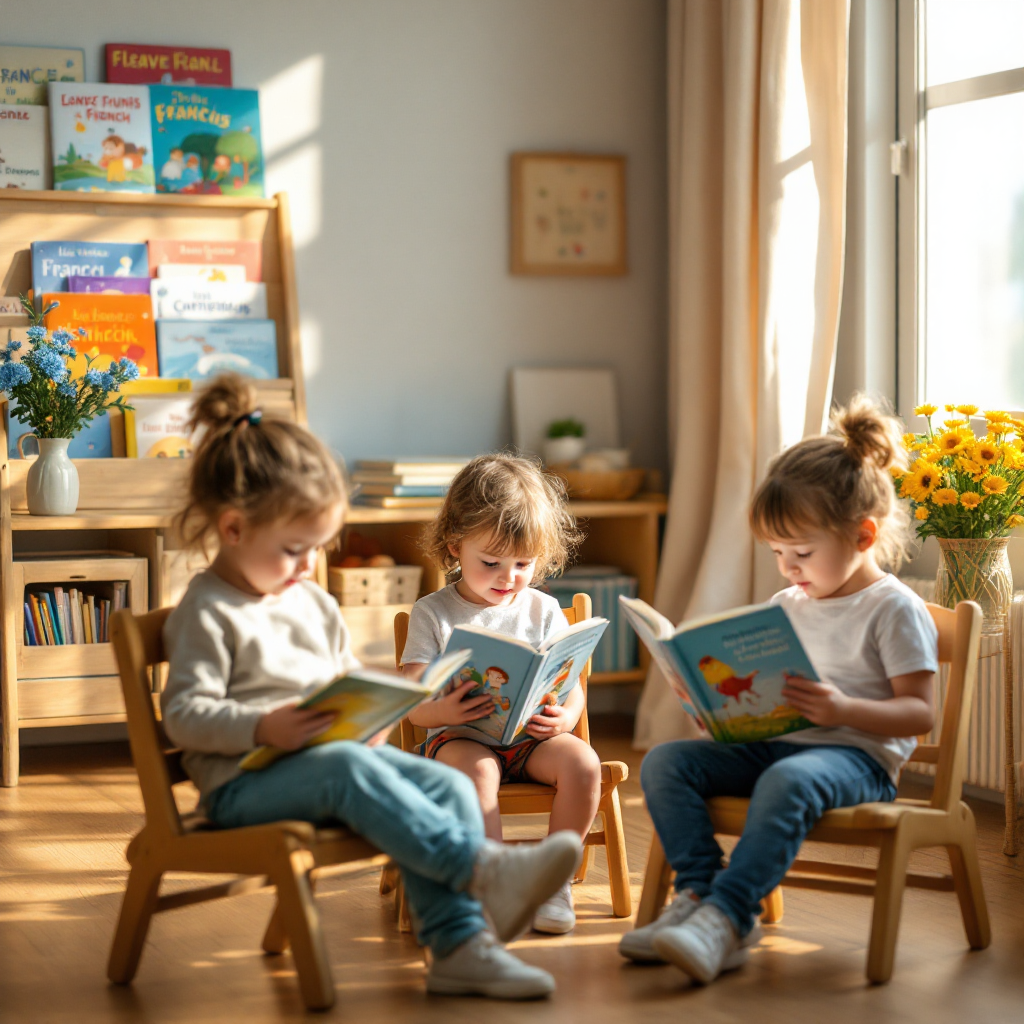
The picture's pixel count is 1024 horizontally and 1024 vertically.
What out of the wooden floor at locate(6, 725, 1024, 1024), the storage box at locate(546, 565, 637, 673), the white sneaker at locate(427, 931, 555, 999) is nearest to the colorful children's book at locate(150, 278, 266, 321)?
the storage box at locate(546, 565, 637, 673)

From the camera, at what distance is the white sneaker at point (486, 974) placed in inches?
63.0

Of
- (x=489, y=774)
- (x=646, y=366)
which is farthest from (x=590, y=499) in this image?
(x=489, y=774)

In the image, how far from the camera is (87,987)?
174cm

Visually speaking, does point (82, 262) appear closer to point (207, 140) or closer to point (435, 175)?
point (207, 140)

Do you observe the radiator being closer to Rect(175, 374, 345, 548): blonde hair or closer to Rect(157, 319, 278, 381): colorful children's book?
Rect(175, 374, 345, 548): blonde hair

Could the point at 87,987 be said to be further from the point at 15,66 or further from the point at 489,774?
the point at 15,66

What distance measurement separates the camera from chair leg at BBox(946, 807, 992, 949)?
6.05 feet

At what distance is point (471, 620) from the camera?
2020 millimetres

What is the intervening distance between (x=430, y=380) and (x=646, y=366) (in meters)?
0.65

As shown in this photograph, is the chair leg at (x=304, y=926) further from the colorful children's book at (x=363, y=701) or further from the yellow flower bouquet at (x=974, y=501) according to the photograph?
the yellow flower bouquet at (x=974, y=501)

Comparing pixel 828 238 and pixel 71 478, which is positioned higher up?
pixel 828 238

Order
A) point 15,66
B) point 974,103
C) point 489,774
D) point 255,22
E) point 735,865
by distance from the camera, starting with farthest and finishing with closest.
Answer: point 255,22
point 15,66
point 974,103
point 489,774
point 735,865

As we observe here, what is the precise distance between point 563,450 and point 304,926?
2.13 m

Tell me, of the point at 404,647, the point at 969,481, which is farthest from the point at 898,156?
the point at 404,647
